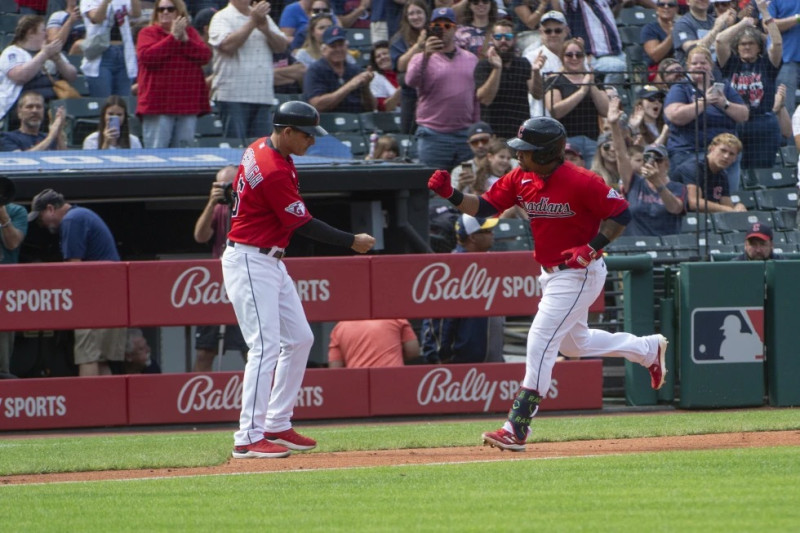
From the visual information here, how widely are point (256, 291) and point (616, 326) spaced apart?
14.7ft

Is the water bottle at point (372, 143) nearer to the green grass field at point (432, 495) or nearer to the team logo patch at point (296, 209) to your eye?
the green grass field at point (432, 495)

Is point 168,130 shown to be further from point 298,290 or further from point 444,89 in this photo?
point 298,290

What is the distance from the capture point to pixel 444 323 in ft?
35.7

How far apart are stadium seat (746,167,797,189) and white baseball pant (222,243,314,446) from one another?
27.3ft

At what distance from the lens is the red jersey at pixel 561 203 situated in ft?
24.7

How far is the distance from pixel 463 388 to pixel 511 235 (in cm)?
252

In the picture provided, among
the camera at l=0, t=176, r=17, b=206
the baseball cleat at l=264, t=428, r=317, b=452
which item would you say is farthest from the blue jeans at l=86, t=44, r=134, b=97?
the baseball cleat at l=264, t=428, r=317, b=452

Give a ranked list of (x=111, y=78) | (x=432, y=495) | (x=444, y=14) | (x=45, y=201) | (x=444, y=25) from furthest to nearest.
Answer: (x=111, y=78)
(x=444, y=25)
(x=444, y=14)
(x=45, y=201)
(x=432, y=495)

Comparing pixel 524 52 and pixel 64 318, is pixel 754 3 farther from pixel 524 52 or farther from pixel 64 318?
pixel 64 318

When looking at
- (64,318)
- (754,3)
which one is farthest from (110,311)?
(754,3)

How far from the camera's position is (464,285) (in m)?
10.5

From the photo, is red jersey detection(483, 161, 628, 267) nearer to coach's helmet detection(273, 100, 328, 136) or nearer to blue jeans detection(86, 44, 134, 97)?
coach's helmet detection(273, 100, 328, 136)

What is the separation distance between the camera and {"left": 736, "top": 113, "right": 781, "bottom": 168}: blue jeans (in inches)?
567

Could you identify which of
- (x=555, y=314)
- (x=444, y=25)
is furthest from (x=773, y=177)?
(x=555, y=314)
